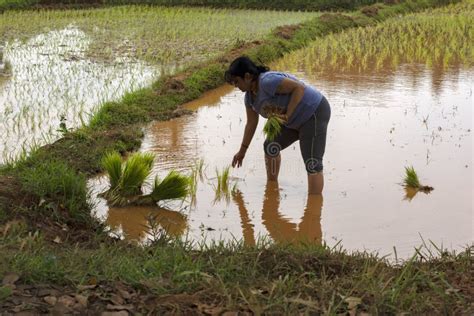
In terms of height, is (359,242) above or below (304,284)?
below

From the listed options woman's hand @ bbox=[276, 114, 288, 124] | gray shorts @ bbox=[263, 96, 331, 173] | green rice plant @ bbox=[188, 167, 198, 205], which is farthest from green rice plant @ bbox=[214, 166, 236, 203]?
woman's hand @ bbox=[276, 114, 288, 124]

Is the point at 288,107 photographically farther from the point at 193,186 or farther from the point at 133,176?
the point at 133,176

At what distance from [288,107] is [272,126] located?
216 mm

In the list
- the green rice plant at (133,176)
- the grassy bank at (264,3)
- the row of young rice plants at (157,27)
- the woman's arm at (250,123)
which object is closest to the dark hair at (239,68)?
the woman's arm at (250,123)

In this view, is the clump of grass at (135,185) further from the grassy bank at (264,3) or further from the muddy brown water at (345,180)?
the grassy bank at (264,3)

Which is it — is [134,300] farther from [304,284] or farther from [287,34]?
[287,34]

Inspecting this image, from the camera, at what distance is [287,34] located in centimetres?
1339

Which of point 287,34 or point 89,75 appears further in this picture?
point 287,34

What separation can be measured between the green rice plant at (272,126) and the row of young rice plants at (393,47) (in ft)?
18.6

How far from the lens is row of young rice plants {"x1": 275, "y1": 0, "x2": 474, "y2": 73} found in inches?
451

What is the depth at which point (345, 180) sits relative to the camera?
5738 millimetres

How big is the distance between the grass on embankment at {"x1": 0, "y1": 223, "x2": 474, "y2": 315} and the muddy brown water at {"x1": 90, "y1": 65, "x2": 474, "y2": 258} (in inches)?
17.0

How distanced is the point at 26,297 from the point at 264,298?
2.98 ft

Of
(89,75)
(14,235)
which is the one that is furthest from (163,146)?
(89,75)
